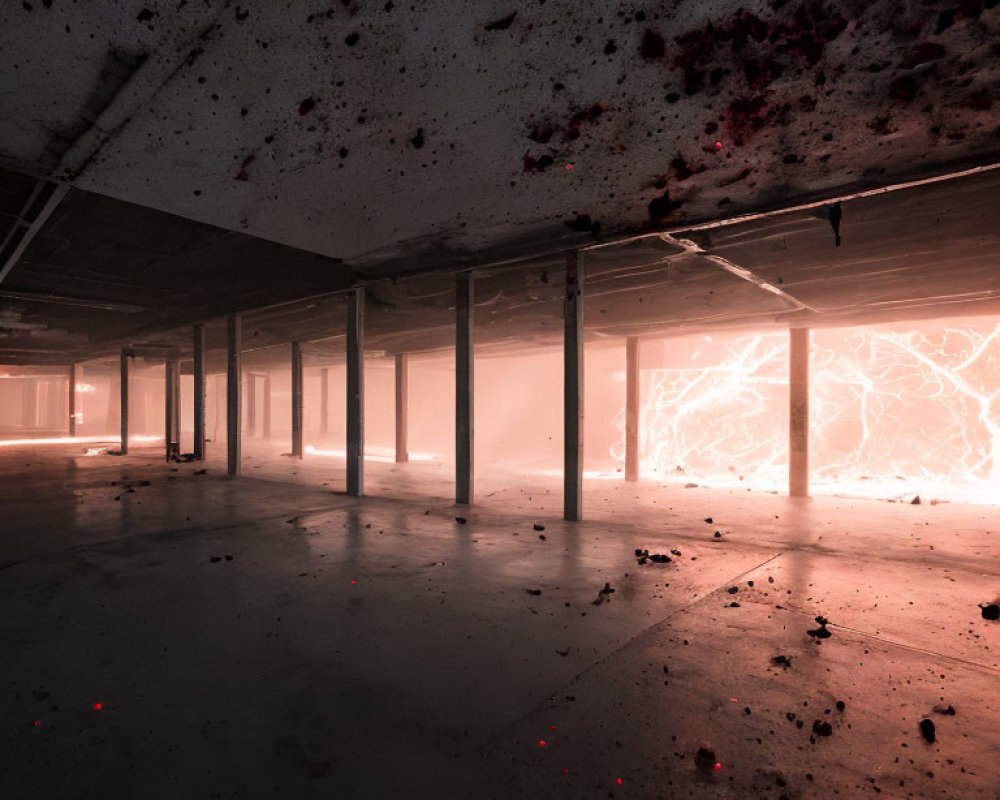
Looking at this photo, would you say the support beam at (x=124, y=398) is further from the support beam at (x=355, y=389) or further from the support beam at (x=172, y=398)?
the support beam at (x=355, y=389)

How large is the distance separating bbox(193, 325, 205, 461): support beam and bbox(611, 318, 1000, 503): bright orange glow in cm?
982

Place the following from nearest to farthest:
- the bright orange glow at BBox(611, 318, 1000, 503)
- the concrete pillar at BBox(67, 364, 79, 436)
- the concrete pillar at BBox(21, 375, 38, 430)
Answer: the bright orange glow at BBox(611, 318, 1000, 503) < the concrete pillar at BBox(67, 364, 79, 436) < the concrete pillar at BBox(21, 375, 38, 430)

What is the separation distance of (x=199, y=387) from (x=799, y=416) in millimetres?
11482

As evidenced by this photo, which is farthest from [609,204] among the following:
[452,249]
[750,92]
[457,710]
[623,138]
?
[457,710]

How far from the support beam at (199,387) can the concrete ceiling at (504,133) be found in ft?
12.1

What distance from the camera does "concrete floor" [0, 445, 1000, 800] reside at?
1537mm

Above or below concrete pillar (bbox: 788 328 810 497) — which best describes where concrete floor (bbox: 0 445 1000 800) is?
below

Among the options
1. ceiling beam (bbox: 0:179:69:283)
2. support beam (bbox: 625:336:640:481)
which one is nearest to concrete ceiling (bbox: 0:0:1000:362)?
ceiling beam (bbox: 0:179:69:283)

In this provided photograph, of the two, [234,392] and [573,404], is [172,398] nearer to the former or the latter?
[234,392]

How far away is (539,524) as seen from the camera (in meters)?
5.43

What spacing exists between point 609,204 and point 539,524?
3.21m

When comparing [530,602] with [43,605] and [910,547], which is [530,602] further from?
[910,547]

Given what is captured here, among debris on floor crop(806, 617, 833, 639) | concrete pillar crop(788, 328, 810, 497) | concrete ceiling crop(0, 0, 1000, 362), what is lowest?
debris on floor crop(806, 617, 833, 639)

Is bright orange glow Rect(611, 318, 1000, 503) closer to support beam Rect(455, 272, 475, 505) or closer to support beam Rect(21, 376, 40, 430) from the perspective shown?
support beam Rect(455, 272, 475, 505)
